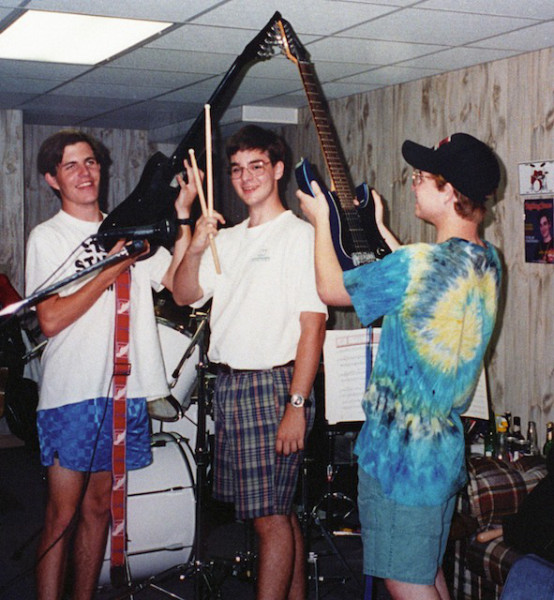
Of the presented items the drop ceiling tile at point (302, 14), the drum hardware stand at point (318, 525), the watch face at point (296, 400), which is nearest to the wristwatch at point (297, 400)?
the watch face at point (296, 400)

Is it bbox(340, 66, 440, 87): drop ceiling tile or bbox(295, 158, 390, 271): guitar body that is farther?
bbox(340, 66, 440, 87): drop ceiling tile

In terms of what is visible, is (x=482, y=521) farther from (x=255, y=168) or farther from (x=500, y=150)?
(x=500, y=150)

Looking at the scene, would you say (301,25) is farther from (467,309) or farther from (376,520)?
(376,520)

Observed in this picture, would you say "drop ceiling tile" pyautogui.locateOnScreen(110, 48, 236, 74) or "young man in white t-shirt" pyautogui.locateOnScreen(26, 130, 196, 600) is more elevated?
"drop ceiling tile" pyautogui.locateOnScreen(110, 48, 236, 74)

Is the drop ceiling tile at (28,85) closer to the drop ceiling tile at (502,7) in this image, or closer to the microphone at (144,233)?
the drop ceiling tile at (502,7)

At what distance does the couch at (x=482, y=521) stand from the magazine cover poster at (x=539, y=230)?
99 centimetres

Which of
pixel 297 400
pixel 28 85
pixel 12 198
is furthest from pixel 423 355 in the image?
pixel 12 198

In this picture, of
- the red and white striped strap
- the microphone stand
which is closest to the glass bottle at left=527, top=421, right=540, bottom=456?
the red and white striped strap

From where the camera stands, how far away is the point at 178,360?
11.4ft

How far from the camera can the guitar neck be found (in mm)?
2617

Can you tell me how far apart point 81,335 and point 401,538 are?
3.92ft

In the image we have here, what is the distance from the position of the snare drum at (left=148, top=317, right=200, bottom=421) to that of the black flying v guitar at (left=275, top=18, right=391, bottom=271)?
1.18 m

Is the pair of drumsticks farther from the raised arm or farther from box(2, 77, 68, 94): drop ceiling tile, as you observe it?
box(2, 77, 68, 94): drop ceiling tile

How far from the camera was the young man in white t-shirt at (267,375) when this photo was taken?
2.48 metres
